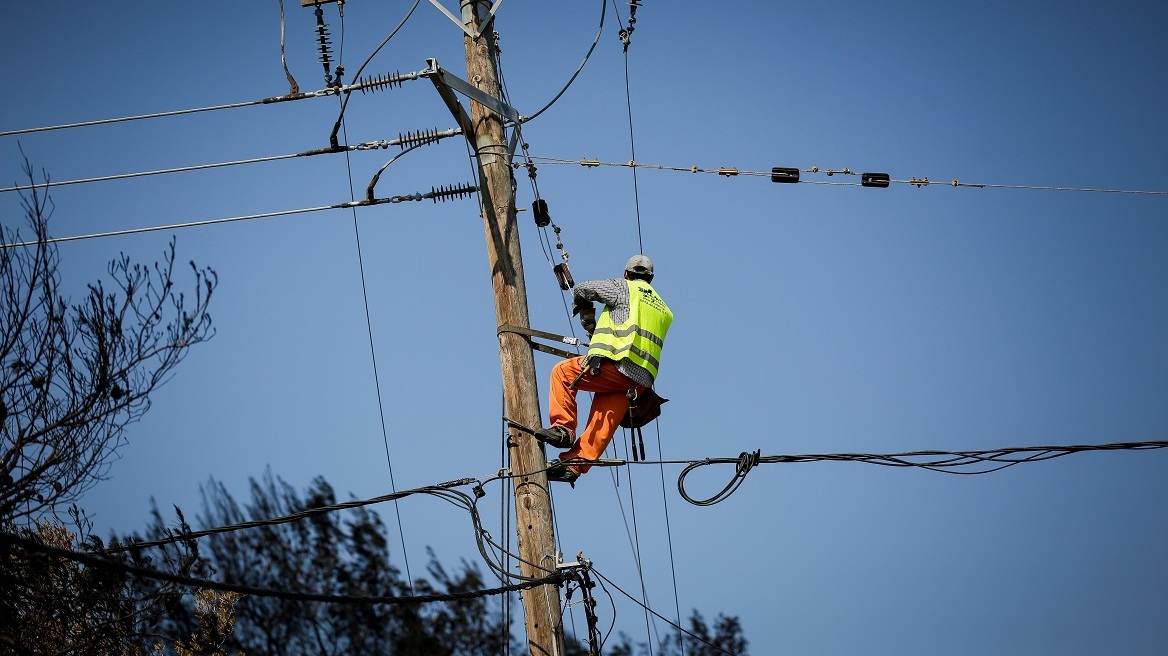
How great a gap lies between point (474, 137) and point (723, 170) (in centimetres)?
234

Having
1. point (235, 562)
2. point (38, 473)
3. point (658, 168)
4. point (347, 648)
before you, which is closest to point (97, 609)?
point (38, 473)

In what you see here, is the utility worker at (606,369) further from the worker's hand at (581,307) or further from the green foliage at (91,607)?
the green foliage at (91,607)

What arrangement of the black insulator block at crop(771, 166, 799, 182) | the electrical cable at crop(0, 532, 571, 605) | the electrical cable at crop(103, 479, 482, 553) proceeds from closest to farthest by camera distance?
the electrical cable at crop(0, 532, 571, 605), the electrical cable at crop(103, 479, 482, 553), the black insulator block at crop(771, 166, 799, 182)

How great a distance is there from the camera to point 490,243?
997cm

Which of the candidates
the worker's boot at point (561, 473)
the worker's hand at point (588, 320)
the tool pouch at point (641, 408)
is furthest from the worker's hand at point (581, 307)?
the worker's boot at point (561, 473)

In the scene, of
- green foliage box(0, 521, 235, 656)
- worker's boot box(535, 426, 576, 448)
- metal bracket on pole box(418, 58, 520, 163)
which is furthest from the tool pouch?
green foliage box(0, 521, 235, 656)

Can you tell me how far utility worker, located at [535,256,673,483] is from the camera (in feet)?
32.4

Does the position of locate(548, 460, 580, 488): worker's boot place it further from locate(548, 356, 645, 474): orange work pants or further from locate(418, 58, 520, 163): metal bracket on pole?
locate(418, 58, 520, 163): metal bracket on pole

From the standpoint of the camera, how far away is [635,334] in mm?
9891

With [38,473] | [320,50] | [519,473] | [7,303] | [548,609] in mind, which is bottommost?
[548,609]

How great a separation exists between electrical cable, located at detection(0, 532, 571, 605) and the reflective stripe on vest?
1.67 m

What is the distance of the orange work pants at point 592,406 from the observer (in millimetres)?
9898

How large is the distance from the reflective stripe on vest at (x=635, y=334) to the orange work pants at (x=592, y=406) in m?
0.15

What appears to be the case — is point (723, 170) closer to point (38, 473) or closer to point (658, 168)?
point (658, 168)
